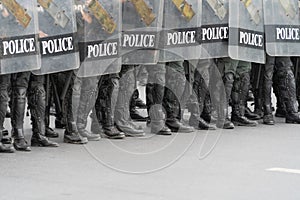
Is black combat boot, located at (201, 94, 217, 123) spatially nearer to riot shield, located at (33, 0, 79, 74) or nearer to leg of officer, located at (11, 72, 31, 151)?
riot shield, located at (33, 0, 79, 74)

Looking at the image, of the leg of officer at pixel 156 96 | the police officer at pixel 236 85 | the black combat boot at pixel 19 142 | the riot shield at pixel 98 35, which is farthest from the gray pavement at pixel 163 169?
the riot shield at pixel 98 35

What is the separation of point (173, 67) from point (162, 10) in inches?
30.8

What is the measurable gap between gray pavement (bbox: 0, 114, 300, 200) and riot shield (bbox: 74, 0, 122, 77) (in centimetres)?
84

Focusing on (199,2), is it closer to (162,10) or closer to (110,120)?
(162,10)

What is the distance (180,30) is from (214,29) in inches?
23.7

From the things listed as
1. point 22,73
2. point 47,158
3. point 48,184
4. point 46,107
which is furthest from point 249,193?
point 46,107

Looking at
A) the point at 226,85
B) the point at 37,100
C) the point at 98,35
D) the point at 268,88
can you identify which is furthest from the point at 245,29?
the point at 37,100

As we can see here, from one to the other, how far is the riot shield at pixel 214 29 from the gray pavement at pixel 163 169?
990mm

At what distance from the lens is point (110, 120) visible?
9.78 m

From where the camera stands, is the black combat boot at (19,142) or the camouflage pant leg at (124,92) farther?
the camouflage pant leg at (124,92)

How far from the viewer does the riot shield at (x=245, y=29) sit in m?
10.4

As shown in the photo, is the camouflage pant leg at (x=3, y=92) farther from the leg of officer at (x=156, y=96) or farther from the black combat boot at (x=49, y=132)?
the leg of officer at (x=156, y=96)

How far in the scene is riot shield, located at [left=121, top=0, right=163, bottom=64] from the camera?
31.3 feet

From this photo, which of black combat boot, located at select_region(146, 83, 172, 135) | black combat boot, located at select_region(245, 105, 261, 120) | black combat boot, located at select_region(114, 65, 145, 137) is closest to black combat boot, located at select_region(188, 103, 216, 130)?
black combat boot, located at select_region(146, 83, 172, 135)
